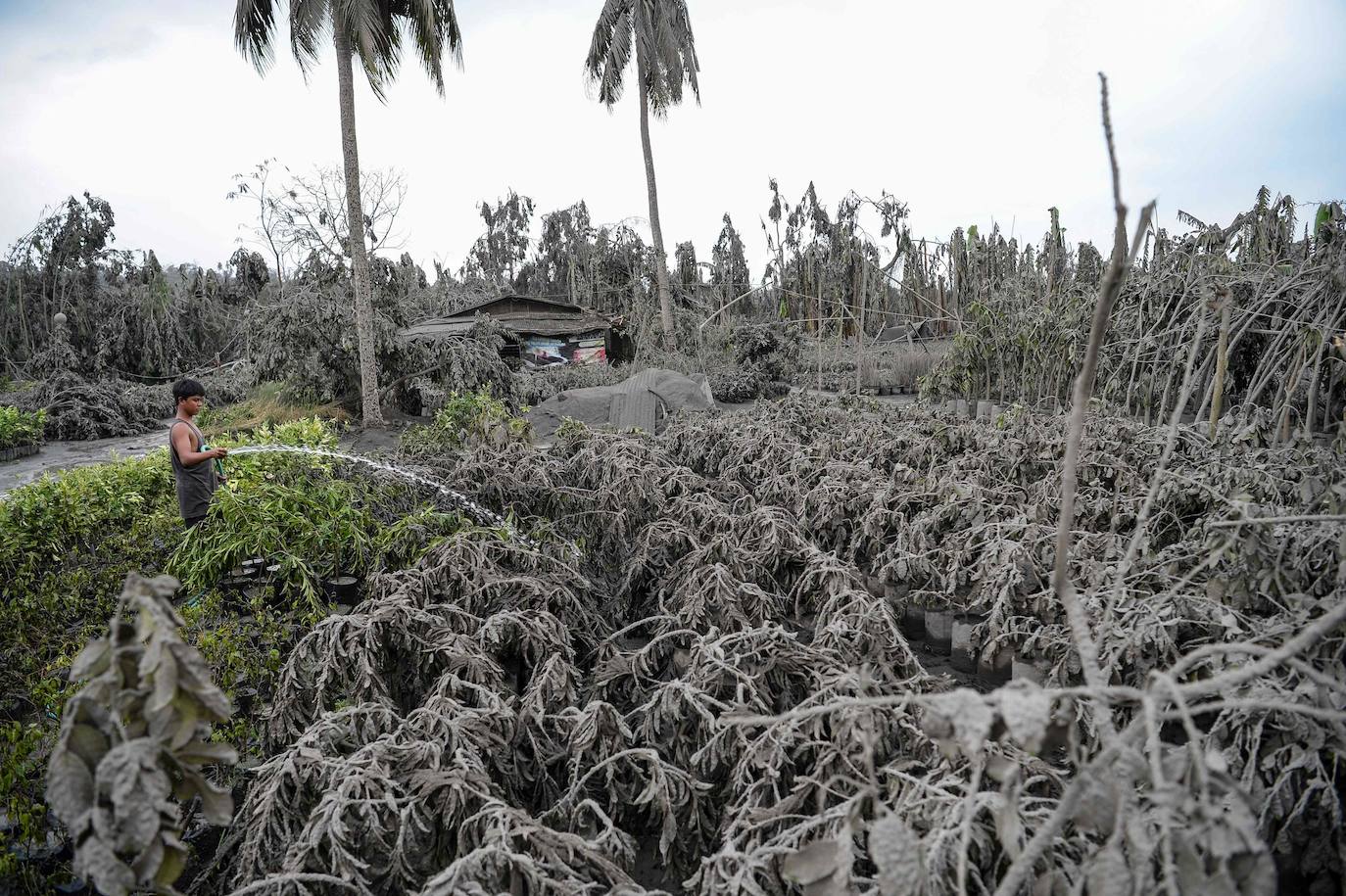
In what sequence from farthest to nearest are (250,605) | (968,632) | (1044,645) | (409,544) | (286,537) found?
1. (286,537)
2. (409,544)
3. (250,605)
4. (968,632)
5. (1044,645)

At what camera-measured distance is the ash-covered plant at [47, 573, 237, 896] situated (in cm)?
97

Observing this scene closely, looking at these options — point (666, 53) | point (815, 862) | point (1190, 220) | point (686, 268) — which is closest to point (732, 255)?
point (686, 268)

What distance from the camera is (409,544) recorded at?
150 inches

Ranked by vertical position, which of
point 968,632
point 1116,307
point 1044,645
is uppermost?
point 1116,307

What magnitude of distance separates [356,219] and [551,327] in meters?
10.1

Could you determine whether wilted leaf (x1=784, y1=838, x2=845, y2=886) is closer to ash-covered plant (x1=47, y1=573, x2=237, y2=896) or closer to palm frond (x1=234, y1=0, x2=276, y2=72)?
ash-covered plant (x1=47, y1=573, x2=237, y2=896)

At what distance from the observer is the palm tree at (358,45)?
11867 millimetres

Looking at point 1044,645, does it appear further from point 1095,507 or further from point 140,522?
point 140,522

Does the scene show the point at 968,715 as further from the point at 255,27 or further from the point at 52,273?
the point at 52,273

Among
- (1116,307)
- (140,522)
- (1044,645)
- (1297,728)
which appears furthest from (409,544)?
(1116,307)

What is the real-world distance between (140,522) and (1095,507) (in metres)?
5.63

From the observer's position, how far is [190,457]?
184 inches

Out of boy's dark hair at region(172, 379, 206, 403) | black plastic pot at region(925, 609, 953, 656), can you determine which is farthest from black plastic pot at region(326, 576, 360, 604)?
black plastic pot at region(925, 609, 953, 656)

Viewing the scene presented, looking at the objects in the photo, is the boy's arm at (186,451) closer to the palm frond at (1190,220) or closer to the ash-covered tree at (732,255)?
the palm frond at (1190,220)
